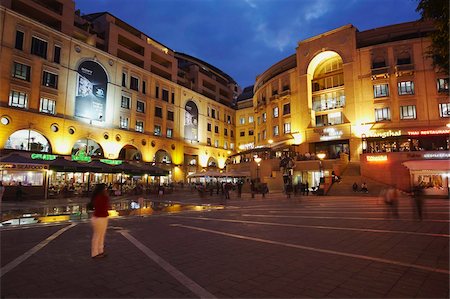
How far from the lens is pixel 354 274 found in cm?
533

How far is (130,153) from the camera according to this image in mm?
46281

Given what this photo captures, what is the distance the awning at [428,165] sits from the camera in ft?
84.1

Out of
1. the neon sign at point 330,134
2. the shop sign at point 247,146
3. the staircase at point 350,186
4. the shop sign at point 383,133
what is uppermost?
the shop sign at point 247,146

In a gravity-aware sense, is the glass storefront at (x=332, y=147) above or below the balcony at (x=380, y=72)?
below

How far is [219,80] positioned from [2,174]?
50.4 metres

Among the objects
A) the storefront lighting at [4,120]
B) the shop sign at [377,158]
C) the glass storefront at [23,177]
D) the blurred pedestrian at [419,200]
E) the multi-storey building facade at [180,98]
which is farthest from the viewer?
the multi-storey building facade at [180,98]

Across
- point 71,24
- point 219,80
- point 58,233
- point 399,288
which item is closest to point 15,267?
point 58,233

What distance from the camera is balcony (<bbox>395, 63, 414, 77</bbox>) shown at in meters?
35.4

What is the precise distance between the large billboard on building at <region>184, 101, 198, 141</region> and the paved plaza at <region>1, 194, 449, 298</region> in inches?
1739

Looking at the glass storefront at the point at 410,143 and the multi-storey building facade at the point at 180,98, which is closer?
the multi-storey building facade at the point at 180,98

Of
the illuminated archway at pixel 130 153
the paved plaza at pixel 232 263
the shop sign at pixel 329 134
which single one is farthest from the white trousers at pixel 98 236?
the illuminated archway at pixel 130 153

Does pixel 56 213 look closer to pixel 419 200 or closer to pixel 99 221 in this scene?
pixel 99 221

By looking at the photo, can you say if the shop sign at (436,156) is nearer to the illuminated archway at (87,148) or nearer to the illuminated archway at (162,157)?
the illuminated archway at (162,157)

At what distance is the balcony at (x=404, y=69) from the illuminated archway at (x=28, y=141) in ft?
138
